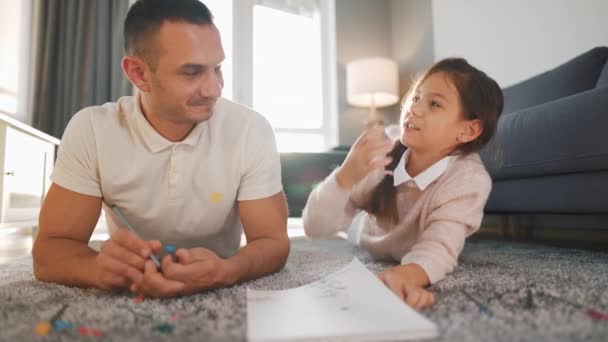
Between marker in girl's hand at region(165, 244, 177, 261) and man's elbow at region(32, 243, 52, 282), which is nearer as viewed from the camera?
marker in girl's hand at region(165, 244, 177, 261)

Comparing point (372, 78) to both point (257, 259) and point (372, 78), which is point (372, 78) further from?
point (257, 259)

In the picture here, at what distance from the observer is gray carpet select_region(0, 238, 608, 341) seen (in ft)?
1.63

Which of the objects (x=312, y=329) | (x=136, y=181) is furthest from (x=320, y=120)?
(x=312, y=329)

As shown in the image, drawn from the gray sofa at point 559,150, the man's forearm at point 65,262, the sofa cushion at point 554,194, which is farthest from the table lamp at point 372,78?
the man's forearm at point 65,262

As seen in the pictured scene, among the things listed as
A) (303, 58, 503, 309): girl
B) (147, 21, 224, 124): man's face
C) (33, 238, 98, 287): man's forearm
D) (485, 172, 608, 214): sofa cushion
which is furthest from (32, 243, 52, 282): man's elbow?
(485, 172, 608, 214): sofa cushion

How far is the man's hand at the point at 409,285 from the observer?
2.02 ft

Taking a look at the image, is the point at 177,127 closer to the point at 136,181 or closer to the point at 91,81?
the point at 136,181

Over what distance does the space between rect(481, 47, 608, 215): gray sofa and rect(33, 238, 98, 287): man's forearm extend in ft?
3.80

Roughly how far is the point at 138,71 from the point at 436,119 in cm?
70

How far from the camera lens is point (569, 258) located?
43.8 inches

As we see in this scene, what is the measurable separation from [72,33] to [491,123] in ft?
9.73

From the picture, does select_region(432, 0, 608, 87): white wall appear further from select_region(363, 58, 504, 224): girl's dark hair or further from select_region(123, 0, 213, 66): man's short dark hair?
select_region(123, 0, 213, 66): man's short dark hair

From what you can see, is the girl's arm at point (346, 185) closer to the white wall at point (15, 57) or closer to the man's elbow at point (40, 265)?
the man's elbow at point (40, 265)

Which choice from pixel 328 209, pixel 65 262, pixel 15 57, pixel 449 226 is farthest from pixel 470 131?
pixel 15 57
